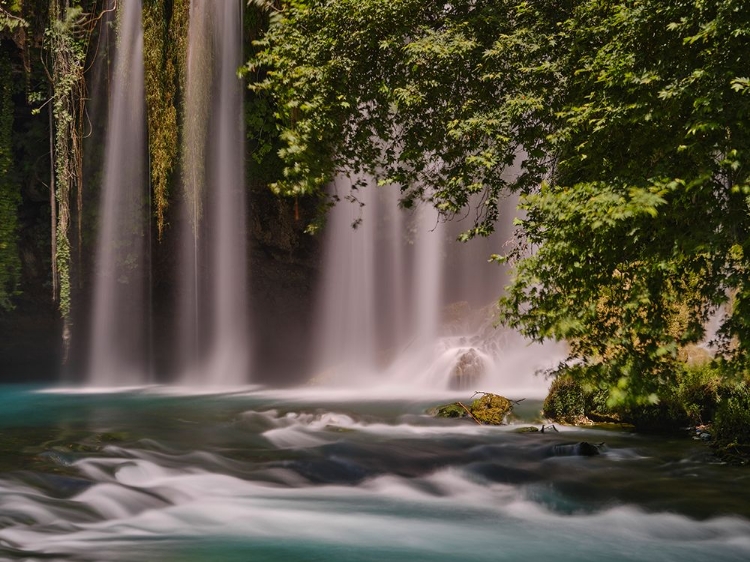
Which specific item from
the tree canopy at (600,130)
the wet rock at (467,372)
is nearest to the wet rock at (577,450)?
the tree canopy at (600,130)

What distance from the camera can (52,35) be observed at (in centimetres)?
1438

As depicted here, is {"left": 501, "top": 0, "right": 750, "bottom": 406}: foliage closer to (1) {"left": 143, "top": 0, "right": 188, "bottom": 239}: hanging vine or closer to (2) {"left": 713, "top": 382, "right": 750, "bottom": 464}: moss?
(2) {"left": 713, "top": 382, "right": 750, "bottom": 464}: moss

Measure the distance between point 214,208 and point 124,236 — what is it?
2.28 meters

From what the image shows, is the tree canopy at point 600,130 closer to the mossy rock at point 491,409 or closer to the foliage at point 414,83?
the foliage at point 414,83

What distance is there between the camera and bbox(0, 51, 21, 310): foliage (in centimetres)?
1677

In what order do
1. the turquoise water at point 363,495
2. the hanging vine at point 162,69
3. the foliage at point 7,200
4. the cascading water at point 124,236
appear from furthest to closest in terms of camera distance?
the foliage at point 7,200 < the cascading water at point 124,236 < the hanging vine at point 162,69 < the turquoise water at point 363,495

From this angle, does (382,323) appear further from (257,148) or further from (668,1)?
(668,1)

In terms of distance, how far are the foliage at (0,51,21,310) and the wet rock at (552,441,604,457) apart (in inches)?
536

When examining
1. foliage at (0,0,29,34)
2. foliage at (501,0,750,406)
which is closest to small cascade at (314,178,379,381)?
foliage at (0,0,29,34)

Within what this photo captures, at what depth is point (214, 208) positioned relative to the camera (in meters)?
17.6

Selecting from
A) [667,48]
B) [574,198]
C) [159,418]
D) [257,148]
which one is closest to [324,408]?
[159,418]

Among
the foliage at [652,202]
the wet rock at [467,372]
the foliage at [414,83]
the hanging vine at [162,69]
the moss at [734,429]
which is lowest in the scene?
the moss at [734,429]

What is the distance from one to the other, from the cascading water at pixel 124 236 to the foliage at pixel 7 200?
6.06 ft

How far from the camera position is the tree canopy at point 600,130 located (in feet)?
19.3
